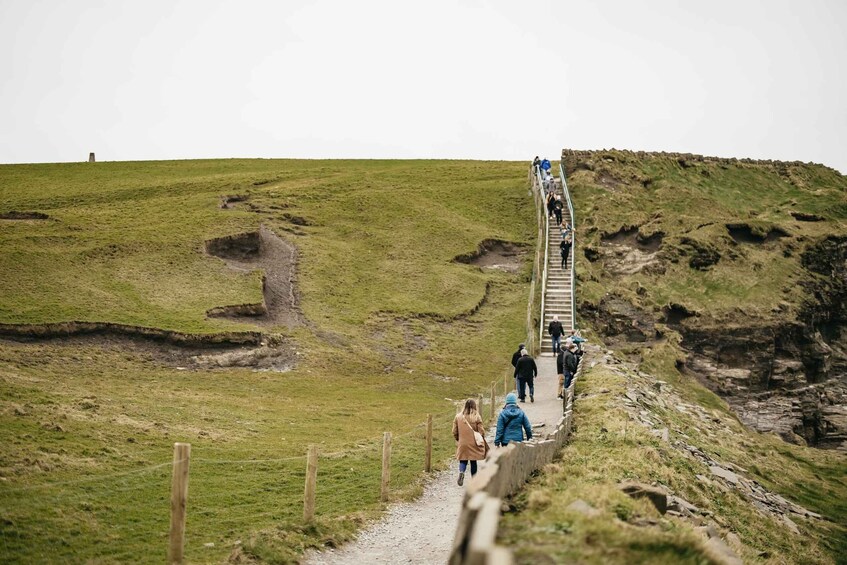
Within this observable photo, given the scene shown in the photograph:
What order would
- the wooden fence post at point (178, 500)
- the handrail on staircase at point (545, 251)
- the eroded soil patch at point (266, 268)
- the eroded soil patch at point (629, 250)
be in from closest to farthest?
the wooden fence post at point (178, 500), the eroded soil patch at point (266, 268), the handrail on staircase at point (545, 251), the eroded soil patch at point (629, 250)

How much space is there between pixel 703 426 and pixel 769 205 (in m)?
34.9

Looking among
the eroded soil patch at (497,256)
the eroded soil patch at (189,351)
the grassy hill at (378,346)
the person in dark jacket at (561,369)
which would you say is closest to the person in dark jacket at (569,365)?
the person in dark jacket at (561,369)

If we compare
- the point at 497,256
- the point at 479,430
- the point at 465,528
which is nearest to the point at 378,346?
the point at 497,256

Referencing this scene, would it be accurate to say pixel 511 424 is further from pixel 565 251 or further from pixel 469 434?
pixel 565 251

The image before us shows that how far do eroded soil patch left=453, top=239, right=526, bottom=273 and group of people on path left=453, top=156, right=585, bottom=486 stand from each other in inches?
150

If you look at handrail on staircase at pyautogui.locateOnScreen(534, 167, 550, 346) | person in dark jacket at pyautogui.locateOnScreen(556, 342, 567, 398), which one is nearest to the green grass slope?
handrail on staircase at pyautogui.locateOnScreen(534, 167, 550, 346)

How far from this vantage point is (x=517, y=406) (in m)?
18.9

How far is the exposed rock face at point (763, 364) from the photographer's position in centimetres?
4684

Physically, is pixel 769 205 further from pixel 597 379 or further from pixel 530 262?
pixel 597 379

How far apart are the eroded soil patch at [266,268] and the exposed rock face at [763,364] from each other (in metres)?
17.6

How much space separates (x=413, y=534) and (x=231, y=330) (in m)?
24.2

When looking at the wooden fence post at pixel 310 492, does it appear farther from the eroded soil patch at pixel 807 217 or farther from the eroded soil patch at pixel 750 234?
the eroded soil patch at pixel 807 217

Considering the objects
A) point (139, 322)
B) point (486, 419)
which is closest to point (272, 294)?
point (139, 322)

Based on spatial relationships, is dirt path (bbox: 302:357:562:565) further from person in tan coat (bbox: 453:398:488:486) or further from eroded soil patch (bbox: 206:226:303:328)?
eroded soil patch (bbox: 206:226:303:328)
